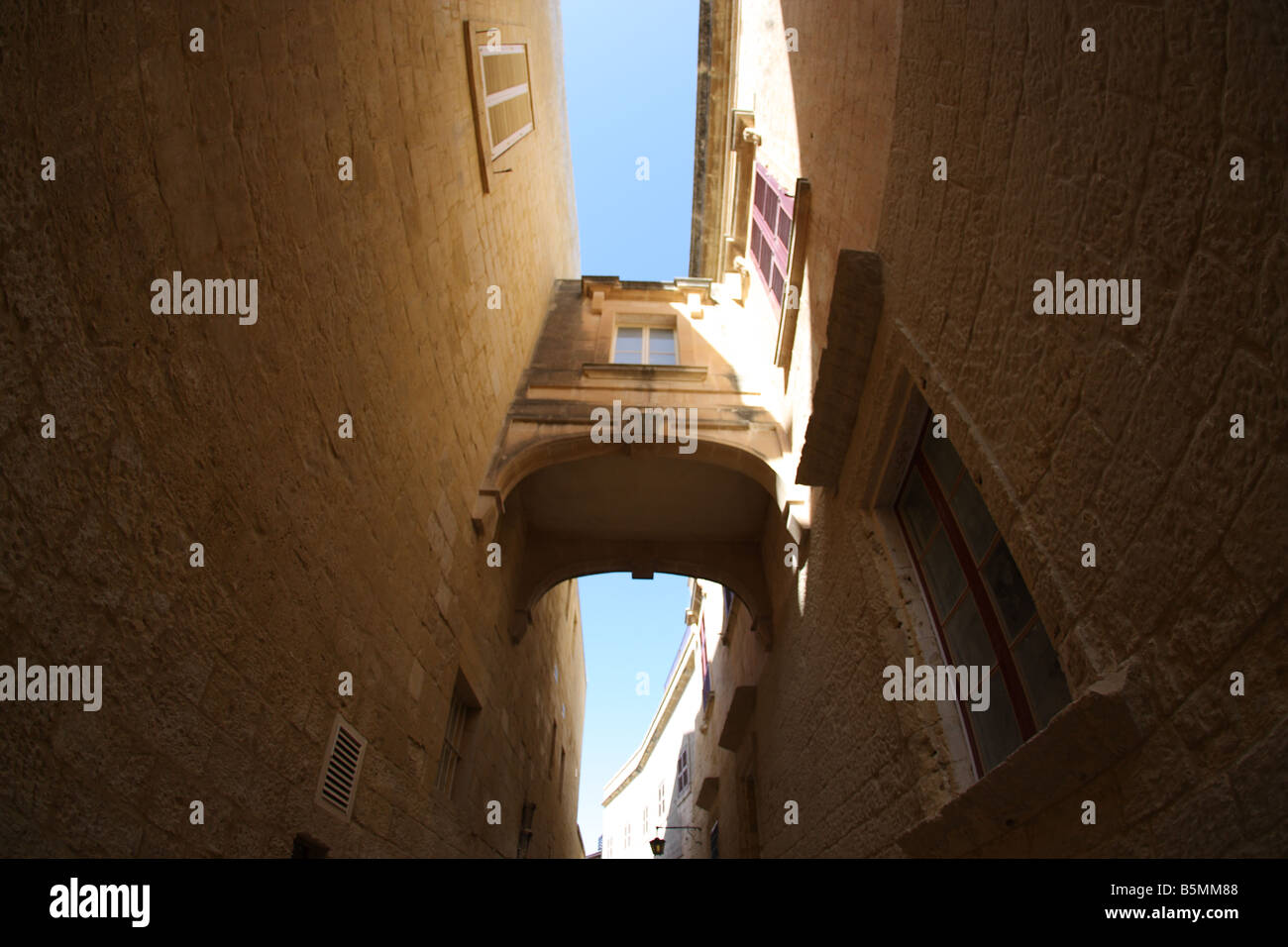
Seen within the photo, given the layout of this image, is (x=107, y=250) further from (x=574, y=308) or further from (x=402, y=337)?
(x=574, y=308)

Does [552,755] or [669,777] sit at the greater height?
[552,755]

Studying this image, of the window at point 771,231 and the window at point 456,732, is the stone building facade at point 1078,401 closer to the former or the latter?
the window at point 771,231

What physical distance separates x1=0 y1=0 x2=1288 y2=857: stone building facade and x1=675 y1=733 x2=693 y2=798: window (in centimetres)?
881

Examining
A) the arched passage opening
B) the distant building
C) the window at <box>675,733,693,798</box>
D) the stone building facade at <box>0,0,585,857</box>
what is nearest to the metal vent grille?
the stone building facade at <box>0,0,585,857</box>

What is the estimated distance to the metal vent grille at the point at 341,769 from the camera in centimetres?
303

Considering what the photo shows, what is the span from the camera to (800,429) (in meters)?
5.98

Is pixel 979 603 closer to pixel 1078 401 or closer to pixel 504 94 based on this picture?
pixel 1078 401

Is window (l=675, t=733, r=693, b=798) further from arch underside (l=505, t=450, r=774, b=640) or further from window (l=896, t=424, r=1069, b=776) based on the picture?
window (l=896, t=424, r=1069, b=776)

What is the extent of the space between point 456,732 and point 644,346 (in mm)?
5711

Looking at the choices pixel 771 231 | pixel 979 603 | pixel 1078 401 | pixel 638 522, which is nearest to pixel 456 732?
pixel 638 522

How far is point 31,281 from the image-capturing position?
160 centimetres

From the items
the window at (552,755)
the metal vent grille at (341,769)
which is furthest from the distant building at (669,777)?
the metal vent grille at (341,769)
